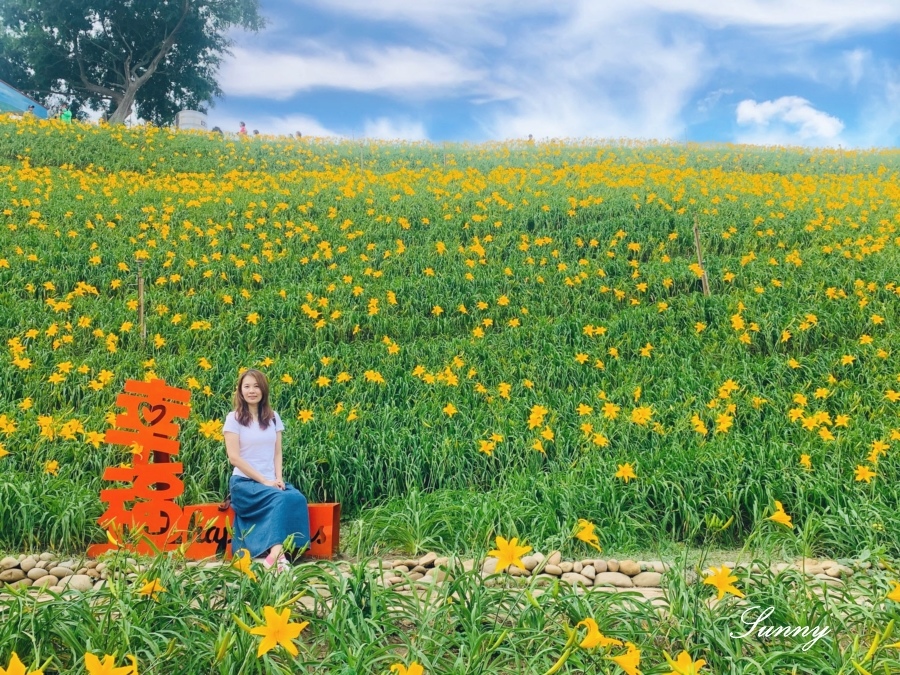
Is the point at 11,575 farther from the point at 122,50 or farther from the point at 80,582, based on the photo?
the point at 122,50

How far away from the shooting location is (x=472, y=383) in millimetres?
6090

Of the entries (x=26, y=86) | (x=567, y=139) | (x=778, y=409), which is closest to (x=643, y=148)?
(x=567, y=139)

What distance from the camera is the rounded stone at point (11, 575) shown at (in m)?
3.52

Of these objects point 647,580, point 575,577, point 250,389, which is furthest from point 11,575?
point 647,580

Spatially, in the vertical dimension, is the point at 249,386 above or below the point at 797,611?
above

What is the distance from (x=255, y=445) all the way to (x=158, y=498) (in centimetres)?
63

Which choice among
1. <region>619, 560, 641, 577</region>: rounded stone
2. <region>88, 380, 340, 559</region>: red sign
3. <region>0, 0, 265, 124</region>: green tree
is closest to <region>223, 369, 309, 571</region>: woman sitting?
<region>88, 380, 340, 559</region>: red sign

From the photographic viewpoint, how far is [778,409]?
541 centimetres

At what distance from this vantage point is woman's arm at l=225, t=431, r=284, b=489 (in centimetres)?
381

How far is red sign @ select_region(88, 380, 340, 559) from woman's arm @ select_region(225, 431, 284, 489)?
270mm

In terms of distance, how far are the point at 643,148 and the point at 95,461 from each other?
20518 mm

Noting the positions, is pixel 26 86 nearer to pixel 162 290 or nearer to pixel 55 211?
pixel 55 211

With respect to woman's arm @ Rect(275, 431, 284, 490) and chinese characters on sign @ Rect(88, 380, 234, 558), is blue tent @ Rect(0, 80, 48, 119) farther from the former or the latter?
woman's arm @ Rect(275, 431, 284, 490)

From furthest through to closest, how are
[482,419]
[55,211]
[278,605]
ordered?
[55,211], [482,419], [278,605]
